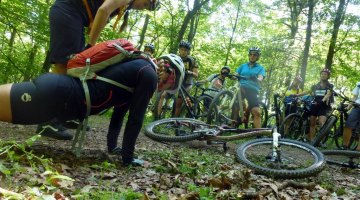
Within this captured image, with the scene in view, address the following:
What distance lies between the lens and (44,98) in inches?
114

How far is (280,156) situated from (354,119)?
4.49 meters

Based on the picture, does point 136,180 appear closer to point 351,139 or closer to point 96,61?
point 96,61

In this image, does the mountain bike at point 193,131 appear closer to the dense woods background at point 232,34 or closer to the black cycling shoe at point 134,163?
the black cycling shoe at point 134,163

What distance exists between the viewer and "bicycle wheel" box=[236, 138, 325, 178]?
13.3ft

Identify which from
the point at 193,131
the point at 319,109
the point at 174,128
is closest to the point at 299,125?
the point at 319,109

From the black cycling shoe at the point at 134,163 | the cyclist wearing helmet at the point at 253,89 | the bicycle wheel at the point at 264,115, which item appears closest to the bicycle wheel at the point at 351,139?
the bicycle wheel at the point at 264,115

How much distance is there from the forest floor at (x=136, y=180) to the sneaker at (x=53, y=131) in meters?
0.09

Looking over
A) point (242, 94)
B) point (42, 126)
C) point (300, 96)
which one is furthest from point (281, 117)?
point (42, 126)

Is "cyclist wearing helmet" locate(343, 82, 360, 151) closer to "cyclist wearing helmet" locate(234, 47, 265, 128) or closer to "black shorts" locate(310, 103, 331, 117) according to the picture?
"black shorts" locate(310, 103, 331, 117)

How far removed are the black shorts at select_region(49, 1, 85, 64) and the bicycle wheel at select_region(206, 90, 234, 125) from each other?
3997mm

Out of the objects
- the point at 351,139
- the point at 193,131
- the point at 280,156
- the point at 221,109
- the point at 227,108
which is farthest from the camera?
the point at 351,139

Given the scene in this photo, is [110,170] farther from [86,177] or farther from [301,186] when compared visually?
[301,186]

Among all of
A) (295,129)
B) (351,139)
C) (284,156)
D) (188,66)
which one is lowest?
(351,139)

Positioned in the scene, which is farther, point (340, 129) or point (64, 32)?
point (340, 129)
